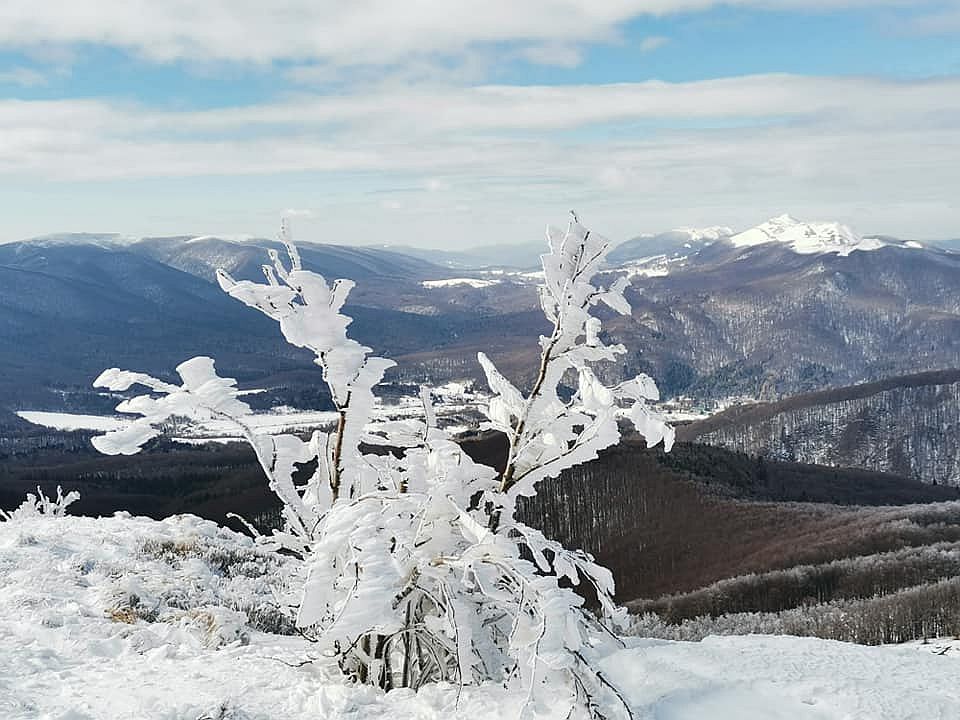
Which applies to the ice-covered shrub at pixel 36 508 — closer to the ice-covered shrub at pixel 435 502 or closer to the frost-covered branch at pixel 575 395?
the ice-covered shrub at pixel 435 502

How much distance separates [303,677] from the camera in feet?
23.6

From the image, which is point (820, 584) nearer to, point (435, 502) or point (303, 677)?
point (303, 677)

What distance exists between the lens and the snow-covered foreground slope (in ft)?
19.6

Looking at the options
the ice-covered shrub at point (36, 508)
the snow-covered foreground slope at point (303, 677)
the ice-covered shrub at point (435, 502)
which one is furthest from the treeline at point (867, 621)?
the ice-covered shrub at point (36, 508)

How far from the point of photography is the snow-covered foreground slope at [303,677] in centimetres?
599

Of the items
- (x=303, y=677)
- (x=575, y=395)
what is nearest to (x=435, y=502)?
(x=575, y=395)

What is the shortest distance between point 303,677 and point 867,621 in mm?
21665

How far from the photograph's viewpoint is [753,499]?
6888 cm

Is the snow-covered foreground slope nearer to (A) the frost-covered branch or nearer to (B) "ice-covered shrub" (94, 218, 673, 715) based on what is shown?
(B) "ice-covered shrub" (94, 218, 673, 715)

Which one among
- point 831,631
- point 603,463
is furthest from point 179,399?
point 603,463

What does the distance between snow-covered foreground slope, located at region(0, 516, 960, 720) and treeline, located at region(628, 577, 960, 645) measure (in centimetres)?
1334

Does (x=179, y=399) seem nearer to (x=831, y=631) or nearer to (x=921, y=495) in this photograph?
(x=831, y=631)

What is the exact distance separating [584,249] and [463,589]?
10.0 feet

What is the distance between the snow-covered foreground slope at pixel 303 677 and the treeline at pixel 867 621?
13.3m
